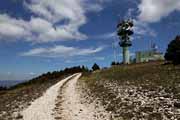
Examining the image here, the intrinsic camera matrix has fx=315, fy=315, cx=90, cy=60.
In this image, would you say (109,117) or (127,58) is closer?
(109,117)

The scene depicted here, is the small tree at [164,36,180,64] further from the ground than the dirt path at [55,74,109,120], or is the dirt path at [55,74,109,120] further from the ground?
the small tree at [164,36,180,64]

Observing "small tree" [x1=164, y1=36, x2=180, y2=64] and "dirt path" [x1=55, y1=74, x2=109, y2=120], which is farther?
"small tree" [x1=164, y1=36, x2=180, y2=64]

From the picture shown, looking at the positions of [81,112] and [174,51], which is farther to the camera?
[174,51]

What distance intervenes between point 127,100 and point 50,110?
22.0ft

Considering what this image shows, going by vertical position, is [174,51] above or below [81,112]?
above

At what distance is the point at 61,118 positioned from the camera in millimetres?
22219

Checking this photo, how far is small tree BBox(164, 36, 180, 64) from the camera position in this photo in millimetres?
72250

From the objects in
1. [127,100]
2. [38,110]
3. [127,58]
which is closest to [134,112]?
[127,100]

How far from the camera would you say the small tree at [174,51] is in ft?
237

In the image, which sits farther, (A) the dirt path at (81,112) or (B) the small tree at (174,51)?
(B) the small tree at (174,51)

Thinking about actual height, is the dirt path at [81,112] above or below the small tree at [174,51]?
below

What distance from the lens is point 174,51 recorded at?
75375mm

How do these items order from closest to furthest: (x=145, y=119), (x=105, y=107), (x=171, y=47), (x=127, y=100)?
(x=145, y=119), (x=105, y=107), (x=127, y=100), (x=171, y=47)

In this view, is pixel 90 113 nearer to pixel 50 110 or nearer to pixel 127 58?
pixel 50 110
